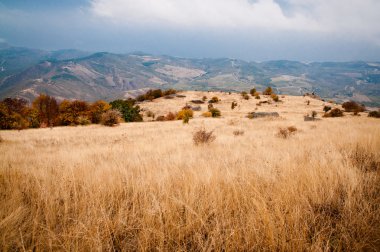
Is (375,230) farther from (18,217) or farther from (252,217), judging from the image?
(18,217)

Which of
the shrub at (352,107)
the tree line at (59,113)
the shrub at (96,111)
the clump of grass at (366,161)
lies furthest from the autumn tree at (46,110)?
the shrub at (352,107)

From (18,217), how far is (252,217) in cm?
223

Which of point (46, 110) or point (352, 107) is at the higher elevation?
point (46, 110)

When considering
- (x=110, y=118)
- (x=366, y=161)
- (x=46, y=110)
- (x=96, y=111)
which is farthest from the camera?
(x=46, y=110)

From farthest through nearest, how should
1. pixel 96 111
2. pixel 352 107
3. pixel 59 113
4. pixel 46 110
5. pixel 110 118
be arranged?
1. pixel 46 110
2. pixel 59 113
3. pixel 96 111
4. pixel 352 107
5. pixel 110 118

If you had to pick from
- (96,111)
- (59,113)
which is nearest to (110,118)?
(96,111)

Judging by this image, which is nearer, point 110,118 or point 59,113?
point 110,118

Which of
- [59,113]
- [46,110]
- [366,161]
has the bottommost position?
[59,113]

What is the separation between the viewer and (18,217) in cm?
190

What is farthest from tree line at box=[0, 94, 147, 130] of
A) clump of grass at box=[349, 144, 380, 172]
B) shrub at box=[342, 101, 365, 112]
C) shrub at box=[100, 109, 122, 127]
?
shrub at box=[342, 101, 365, 112]

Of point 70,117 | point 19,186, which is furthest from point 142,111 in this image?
point 19,186

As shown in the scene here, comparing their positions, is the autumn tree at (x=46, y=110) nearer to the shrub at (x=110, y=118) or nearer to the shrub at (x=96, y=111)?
the shrub at (x=96, y=111)

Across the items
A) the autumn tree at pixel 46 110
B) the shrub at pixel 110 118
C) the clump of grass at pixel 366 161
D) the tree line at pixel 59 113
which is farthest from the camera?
the autumn tree at pixel 46 110

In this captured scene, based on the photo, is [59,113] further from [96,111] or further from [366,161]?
[366,161]
